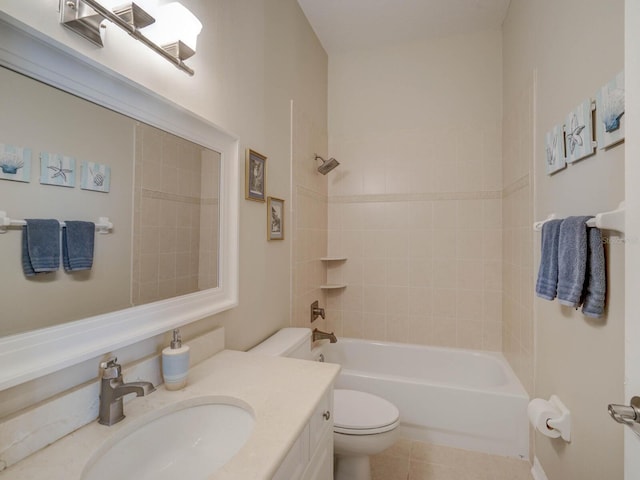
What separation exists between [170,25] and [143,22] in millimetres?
171

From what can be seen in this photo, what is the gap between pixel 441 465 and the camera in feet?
5.62

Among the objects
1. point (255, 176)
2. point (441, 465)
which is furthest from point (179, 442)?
point (441, 465)

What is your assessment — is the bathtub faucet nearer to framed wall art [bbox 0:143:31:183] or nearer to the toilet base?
the toilet base

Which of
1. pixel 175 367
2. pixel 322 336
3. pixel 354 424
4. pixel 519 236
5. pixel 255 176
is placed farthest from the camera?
pixel 322 336

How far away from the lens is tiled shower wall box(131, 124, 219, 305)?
96 cm

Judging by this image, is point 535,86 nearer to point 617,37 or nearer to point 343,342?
point 617,37

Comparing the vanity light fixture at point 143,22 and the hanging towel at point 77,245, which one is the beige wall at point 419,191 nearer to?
the vanity light fixture at point 143,22

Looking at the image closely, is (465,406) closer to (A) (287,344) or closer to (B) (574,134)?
(A) (287,344)

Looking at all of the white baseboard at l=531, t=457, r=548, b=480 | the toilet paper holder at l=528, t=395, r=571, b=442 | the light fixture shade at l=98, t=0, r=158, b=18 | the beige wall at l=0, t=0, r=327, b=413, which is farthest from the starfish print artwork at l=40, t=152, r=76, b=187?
the white baseboard at l=531, t=457, r=548, b=480

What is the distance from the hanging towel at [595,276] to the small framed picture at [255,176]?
1375mm

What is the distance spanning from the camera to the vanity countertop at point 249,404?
2.00 feet

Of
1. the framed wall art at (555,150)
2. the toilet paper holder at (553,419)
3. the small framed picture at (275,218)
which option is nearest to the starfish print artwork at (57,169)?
the small framed picture at (275,218)

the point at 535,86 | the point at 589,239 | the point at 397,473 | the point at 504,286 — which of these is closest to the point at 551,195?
the point at 589,239

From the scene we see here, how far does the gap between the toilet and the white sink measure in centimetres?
57
